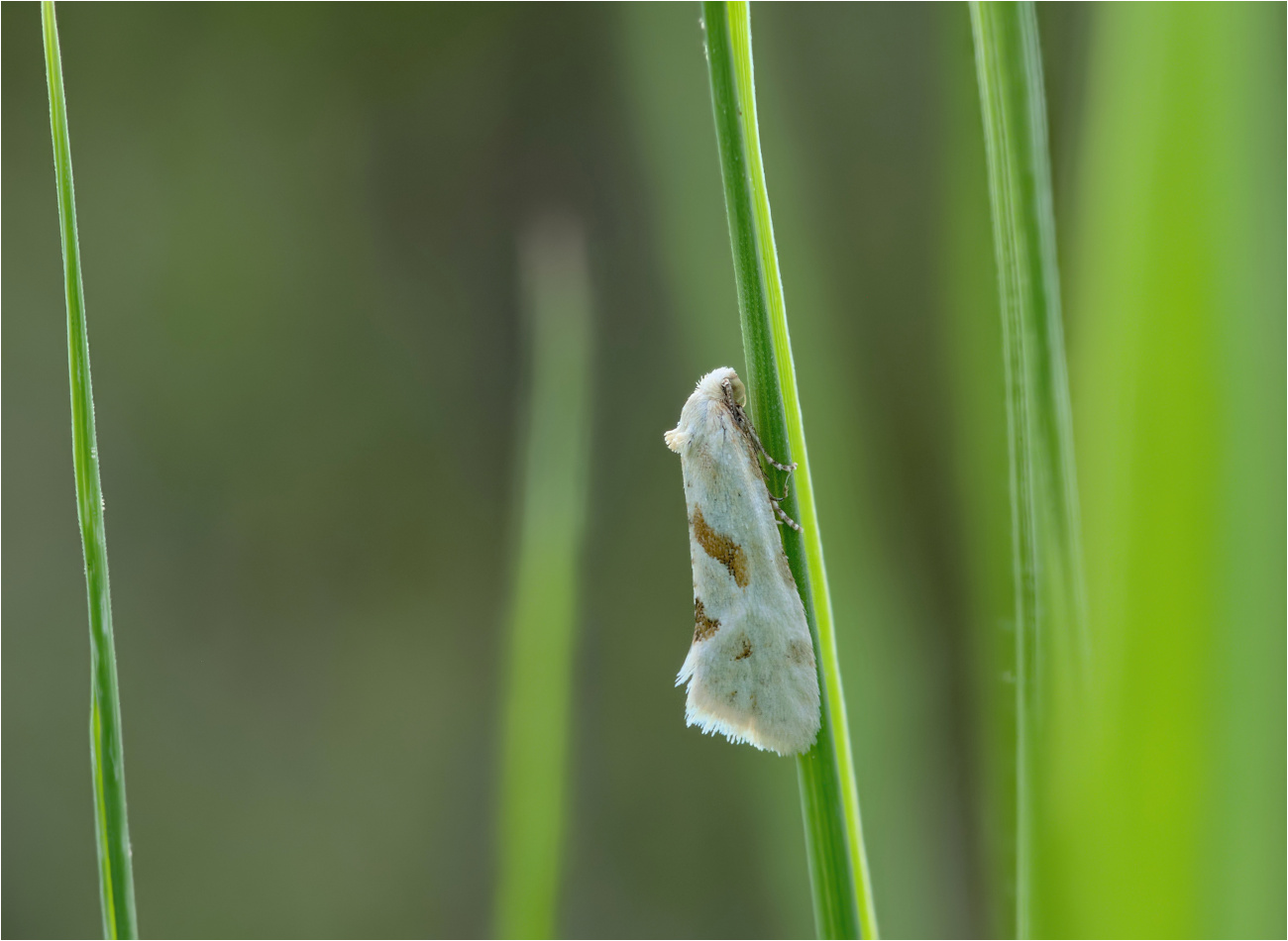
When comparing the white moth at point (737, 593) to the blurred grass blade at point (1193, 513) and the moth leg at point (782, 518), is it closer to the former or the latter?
the moth leg at point (782, 518)

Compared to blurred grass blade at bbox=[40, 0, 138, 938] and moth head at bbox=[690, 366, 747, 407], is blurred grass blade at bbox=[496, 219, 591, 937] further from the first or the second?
blurred grass blade at bbox=[40, 0, 138, 938]

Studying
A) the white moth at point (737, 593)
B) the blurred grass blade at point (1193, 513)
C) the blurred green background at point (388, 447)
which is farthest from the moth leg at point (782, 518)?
the blurred green background at point (388, 447)

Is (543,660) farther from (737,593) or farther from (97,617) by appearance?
(97,617)

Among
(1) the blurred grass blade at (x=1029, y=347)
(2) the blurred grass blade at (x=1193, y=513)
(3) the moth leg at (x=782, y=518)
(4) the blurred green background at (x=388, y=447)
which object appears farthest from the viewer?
(4) the blurred green background at (x=388, y=447)

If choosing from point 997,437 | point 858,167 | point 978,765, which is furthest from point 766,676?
point 858,167

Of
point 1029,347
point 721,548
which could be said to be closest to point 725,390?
point 721,548

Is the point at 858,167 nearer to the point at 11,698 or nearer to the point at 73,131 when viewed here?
the point at 73,131

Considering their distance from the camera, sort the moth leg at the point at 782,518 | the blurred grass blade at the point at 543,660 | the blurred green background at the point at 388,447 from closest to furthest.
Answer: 1. the moth leg at the point at 782,518
2. the blurred grass blade at the point at 543,660
3. the blurred green background at the point at 388,447
